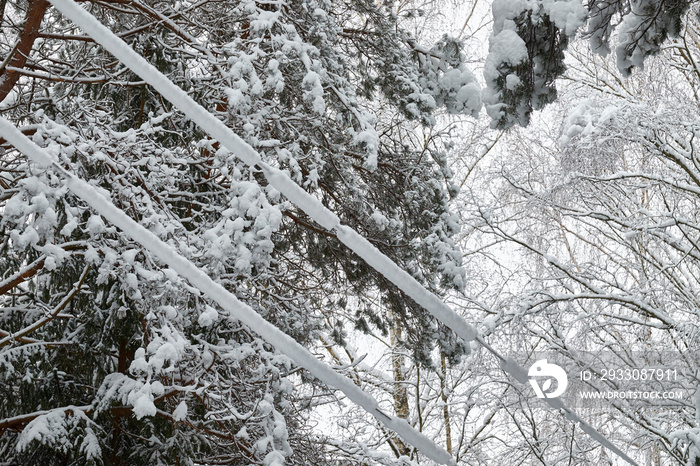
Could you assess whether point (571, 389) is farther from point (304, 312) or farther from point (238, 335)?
point (238, 335)

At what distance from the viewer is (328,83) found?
4.99m

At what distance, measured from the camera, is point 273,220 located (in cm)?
402

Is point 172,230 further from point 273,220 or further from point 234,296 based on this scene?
point 234,296

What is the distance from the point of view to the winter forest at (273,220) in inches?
142

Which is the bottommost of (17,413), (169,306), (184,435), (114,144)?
(17,413)

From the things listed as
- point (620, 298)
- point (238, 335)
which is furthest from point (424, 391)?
point (238, 335)

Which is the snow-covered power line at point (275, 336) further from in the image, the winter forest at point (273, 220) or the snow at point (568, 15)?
the snow at point (568, 15)

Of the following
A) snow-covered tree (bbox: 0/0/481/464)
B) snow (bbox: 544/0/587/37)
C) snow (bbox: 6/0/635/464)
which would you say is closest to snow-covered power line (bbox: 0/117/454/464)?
snow (bbox: 6/0/635/464)

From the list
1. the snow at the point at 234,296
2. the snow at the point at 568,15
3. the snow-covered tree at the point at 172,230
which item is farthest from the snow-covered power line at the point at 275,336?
the snow at the point at 568,15

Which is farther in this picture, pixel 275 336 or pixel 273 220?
pixel 273 220

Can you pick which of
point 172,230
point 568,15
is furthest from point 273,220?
point 568,15

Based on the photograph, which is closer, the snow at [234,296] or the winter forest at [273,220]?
the snow at [234,296]

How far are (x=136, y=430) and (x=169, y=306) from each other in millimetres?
1141

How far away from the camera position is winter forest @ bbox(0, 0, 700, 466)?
360 cm
